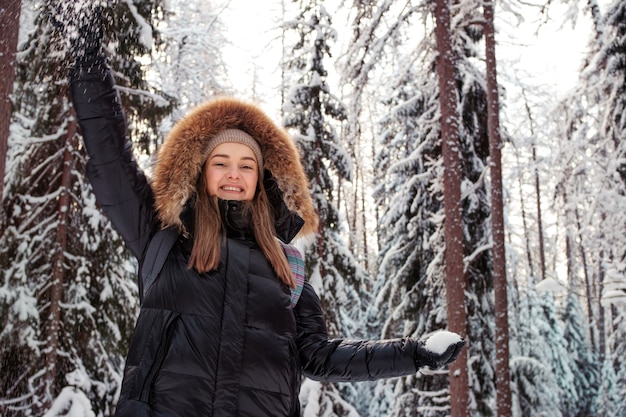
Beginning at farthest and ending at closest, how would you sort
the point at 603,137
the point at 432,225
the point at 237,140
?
the point at 432,225, the point at 603,137, the point at 237,140

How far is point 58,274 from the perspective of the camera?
25.9 ft

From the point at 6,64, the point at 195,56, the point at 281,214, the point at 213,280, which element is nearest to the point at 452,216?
the point at 6,64

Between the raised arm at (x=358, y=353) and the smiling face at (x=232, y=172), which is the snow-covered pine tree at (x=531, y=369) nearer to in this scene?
the raised arm at (x=358, y=353)

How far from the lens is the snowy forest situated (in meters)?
7.80

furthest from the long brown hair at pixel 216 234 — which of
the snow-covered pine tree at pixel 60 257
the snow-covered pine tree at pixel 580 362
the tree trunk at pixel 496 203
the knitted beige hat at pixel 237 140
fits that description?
the snow-covered pine tree at pixel 580 362

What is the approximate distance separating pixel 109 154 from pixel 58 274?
20.7ft

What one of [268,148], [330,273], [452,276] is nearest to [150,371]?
[268,148]

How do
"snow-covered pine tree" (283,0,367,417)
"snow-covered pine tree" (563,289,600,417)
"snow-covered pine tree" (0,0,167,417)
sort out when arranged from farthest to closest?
"snow-covered pine tree" (563,289,600,417), "snow-covered pine tree" (283,0,367,417), "snow-covered pine tree" (0,0,167,417)

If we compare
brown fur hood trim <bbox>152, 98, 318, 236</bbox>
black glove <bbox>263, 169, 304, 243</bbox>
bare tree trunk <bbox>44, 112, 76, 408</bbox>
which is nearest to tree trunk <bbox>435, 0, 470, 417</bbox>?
bare tree trunk <bbox>44, 112, 76, 408</bbox>

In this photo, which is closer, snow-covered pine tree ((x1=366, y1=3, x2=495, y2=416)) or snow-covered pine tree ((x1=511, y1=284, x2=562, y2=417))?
snow-covered pine tree ((x1=366, y1=3, x2=495, y2=416))

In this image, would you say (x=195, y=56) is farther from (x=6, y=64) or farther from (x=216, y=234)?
(x=216, y=234)

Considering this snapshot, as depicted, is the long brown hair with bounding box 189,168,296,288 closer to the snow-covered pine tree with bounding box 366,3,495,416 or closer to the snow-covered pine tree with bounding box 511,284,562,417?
the snow-covered pine tree with bounding box 366,3,495,416

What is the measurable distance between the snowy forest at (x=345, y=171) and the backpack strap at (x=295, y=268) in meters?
1.28

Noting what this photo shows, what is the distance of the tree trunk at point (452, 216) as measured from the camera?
9727 millimetres
